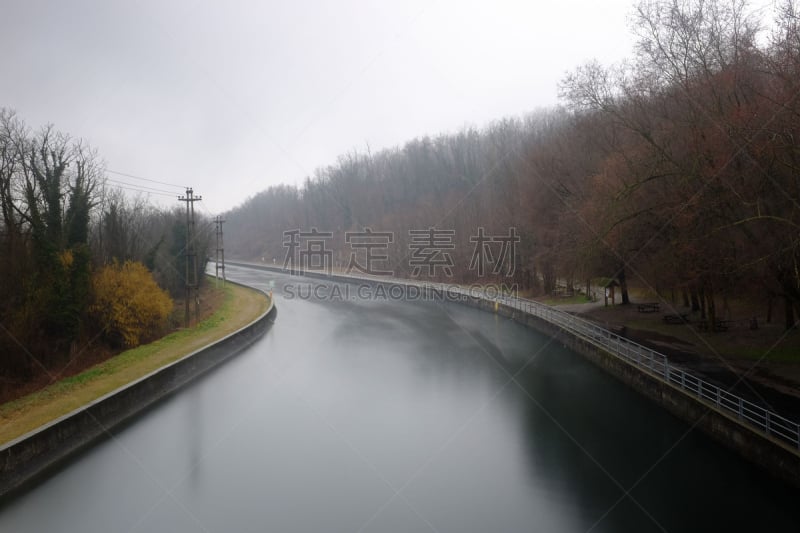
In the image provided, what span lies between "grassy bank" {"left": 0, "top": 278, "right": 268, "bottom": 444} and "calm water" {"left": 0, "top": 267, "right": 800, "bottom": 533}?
159 cm

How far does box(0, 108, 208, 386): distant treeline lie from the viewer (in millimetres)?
18859

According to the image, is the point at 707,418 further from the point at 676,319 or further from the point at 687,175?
the point at 676,319

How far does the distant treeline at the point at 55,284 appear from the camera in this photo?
18.9m

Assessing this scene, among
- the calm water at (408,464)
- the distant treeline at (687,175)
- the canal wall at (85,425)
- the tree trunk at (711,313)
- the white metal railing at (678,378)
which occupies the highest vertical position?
the distant treeline at (687,175)

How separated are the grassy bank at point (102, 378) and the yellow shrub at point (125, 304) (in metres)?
1.28

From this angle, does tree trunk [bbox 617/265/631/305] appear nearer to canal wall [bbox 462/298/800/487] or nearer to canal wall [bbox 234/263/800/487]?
canal wall [bbox 234/263/800/487]

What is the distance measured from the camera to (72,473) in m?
11.6

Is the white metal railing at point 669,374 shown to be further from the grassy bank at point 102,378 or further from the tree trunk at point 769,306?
the grassy bank at point 102,378

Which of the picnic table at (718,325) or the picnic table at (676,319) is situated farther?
the picnic table at (676,319)

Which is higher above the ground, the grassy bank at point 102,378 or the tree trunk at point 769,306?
the tree trunk at point 769,306

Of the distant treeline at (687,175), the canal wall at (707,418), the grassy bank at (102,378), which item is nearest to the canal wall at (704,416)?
the canal wall at (707,418)

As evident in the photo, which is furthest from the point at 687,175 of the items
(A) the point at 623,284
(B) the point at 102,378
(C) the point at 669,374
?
(B) the point at 102,378

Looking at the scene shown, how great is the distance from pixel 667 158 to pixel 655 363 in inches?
243

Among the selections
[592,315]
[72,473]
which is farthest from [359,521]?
[592,315]
